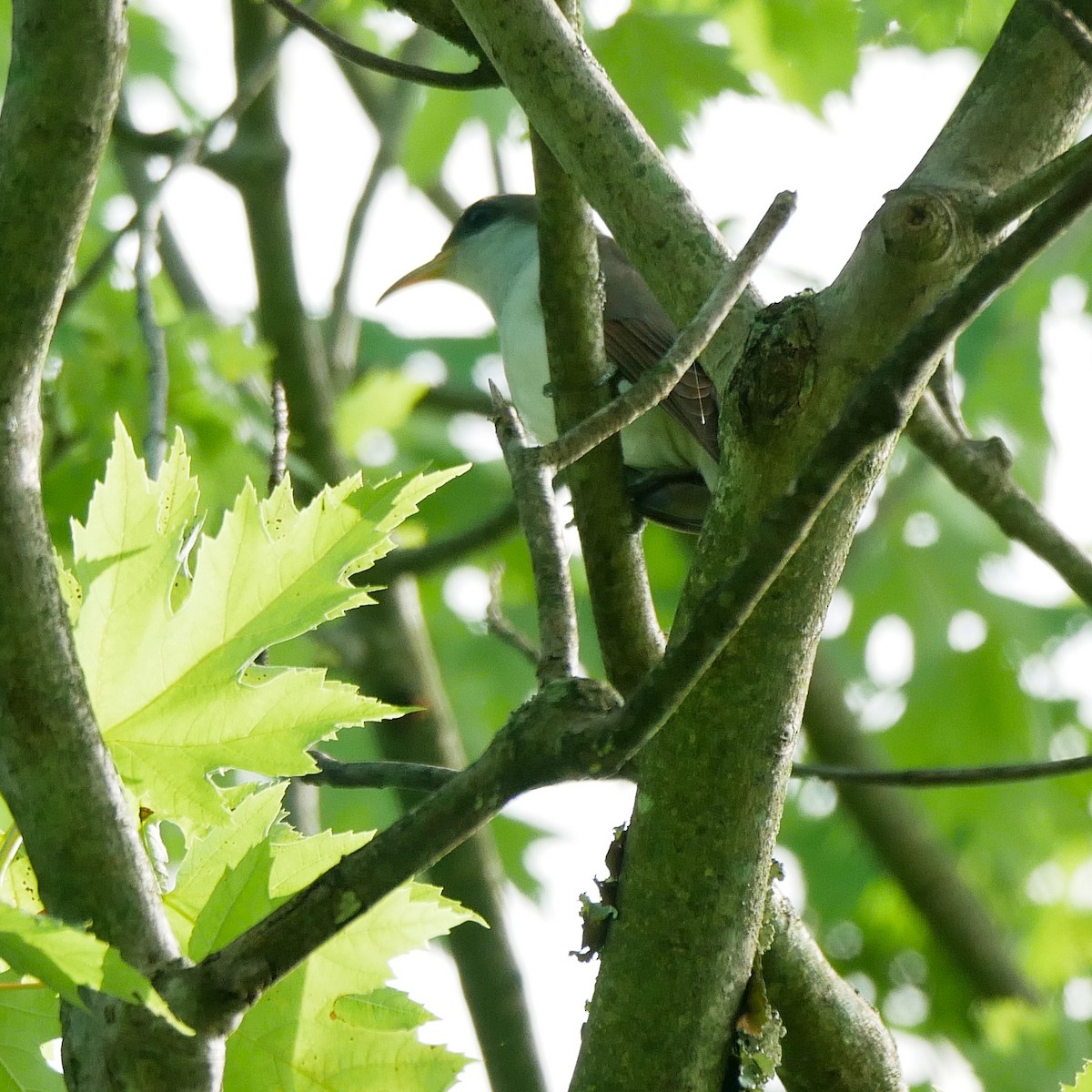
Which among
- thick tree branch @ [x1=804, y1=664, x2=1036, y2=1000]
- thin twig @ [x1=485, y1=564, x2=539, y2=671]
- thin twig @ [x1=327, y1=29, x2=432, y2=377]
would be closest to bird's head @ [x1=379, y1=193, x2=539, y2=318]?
thin twig @ [x1=327, y1=29, x2=432, y2=377]

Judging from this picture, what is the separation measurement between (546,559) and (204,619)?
34 cm

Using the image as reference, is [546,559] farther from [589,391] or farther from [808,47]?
[808,47]

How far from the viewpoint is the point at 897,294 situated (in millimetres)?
1316

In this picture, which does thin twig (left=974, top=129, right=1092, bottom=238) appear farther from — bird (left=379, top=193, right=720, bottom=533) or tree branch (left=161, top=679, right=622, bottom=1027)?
bird (left=379, top=193, right=720, bottom=533)

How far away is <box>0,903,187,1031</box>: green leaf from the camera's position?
3.46 feet

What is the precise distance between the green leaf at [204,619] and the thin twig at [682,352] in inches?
8.0

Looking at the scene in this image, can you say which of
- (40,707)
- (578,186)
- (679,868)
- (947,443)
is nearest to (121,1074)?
(40,707)

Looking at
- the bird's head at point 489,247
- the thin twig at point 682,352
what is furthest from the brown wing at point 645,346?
the thin twig at point 682,352

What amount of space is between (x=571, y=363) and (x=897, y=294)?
68 centimetres

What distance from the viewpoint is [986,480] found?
2721 mm

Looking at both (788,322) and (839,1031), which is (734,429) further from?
(839,1031)

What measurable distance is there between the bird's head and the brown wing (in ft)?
2.26

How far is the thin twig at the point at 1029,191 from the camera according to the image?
3.84 feet

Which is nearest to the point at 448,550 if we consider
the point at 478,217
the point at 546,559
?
the point at 478,217
